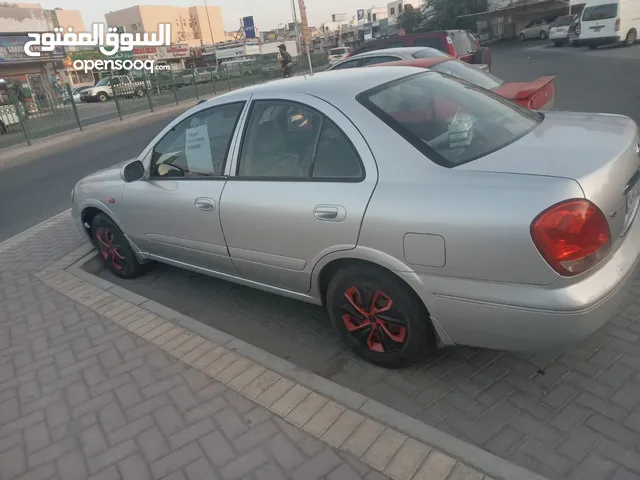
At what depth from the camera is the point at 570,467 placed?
219 cm

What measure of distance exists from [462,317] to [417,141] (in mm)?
940

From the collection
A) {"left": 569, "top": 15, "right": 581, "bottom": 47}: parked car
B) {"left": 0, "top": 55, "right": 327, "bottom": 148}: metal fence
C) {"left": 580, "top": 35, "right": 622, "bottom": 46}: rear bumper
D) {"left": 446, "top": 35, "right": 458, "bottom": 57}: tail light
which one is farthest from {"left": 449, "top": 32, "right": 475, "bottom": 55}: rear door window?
{"left": 569, "top": 15, "right": 581, "bottom": 47}: parked car

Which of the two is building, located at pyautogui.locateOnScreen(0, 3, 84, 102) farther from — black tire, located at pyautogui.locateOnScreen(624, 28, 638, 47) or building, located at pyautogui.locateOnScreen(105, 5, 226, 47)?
building, located at pyautogui.locateOnScreen(105, 5, 226, 47)

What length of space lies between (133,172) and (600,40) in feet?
80.2

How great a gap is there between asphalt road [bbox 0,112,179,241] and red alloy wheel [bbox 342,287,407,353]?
229 inches

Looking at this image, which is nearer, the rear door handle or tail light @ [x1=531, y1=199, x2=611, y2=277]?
tail light @ [x1=531, y1=199, x2=611, y2=277]

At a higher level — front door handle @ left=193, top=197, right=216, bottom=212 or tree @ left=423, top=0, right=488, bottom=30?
tree @ left=423, top=0, right=488, bottom=30

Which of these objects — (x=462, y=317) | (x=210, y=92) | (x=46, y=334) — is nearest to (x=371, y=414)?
(x=462, y=317)

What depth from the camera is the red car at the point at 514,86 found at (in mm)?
5129

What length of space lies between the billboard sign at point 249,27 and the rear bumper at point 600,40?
55016mm

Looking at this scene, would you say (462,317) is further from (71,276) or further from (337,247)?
(71,276)

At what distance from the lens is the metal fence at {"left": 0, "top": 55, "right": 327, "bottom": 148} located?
15844mm

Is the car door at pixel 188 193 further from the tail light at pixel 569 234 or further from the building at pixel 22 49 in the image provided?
the building at pixel 22 49

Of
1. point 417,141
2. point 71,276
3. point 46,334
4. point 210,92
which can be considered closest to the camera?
point 417,141
